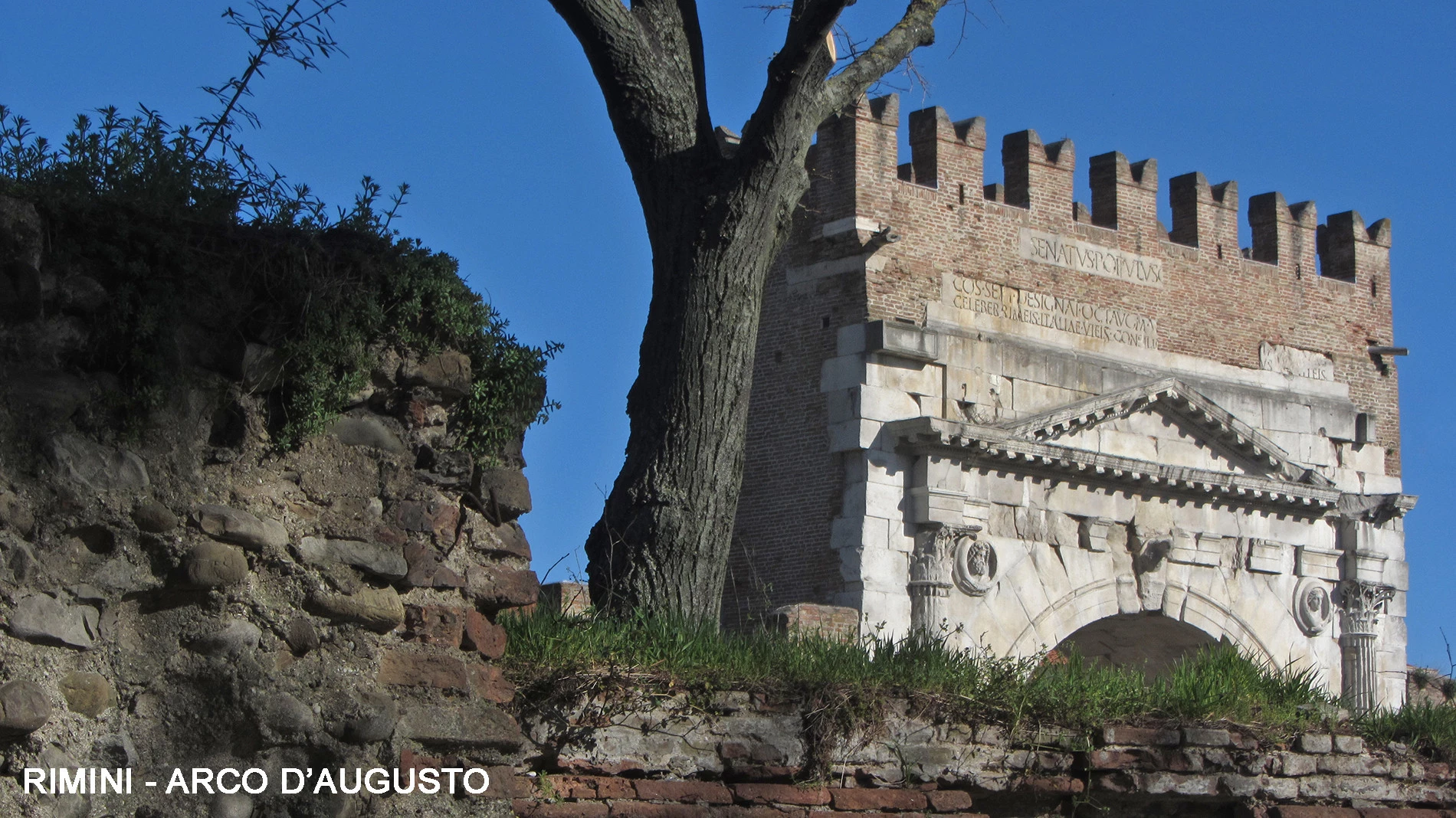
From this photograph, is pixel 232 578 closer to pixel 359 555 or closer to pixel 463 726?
pixel 359 555

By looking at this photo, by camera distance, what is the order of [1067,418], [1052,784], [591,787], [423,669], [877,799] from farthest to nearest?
[1067,418] → [1052,784] → [877,799] → [591,787] → [423,669]

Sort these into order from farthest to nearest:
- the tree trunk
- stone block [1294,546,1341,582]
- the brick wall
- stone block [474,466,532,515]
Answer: stone block [1294,546,1341,582] → the brick wall → the tree trunk → stone block [474,466,532,515]

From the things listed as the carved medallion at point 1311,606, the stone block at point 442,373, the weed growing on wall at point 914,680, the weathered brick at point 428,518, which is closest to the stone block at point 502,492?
the weathered brick at point 428,518

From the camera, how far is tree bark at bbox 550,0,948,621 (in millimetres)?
7332

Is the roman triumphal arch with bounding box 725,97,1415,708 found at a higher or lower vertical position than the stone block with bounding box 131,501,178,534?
higher

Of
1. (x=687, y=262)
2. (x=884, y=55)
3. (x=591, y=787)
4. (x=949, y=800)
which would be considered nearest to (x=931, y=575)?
(x=884, y=55)

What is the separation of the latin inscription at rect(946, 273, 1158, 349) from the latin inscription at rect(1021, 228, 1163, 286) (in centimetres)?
38

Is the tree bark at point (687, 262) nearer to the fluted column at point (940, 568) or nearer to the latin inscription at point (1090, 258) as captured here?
the fluted column at point (940, 568)

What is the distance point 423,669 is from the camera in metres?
4.98

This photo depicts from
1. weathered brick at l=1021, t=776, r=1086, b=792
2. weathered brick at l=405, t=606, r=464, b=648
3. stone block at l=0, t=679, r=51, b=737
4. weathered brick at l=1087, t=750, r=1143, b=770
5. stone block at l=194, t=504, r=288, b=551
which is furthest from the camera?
weathered brick at l=1087, t=750, r=1143, b=770

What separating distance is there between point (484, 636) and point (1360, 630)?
16141 mm

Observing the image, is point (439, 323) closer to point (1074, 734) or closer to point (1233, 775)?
point (1074, 734)

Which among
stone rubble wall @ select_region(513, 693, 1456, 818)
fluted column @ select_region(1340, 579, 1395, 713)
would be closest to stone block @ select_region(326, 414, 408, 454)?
stone rubble wall @ select_region(513, 693, 1456, 818)

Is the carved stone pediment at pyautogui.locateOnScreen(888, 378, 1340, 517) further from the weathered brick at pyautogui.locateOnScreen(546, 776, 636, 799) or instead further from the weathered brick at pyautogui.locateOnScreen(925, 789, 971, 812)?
the weathered brick at pyautogui.locateOnScreen(546, 776, 636, 799)
